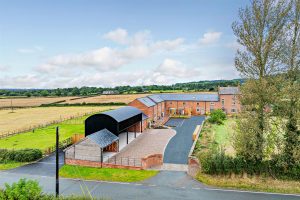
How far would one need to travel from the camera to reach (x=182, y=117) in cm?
6825

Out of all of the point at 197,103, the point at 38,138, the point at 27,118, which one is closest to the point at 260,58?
the point at 38,138

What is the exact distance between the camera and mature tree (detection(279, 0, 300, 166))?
23.1m

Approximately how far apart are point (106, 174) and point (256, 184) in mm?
14380

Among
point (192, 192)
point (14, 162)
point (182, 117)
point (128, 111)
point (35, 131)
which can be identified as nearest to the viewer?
point (192, 192)

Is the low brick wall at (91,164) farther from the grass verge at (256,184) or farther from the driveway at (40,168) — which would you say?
the grass verge at (256,184)

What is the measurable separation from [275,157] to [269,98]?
5.67m

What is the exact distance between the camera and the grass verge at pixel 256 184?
21.6 meters

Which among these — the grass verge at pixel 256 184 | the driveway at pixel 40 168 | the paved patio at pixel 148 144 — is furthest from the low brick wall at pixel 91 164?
the grass verge at pixel 256 184

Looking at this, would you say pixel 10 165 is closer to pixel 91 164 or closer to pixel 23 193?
pixel 91 164

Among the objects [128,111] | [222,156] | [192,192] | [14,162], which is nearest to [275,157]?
[222,156]

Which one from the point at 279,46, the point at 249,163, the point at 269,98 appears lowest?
the point at 249,163

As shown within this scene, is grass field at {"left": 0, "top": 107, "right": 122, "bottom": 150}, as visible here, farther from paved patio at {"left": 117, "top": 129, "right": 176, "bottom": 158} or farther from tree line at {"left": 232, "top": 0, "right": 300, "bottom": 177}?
tree line at {"left": 232, "top": 0, "right": 300, "bottom": 177}

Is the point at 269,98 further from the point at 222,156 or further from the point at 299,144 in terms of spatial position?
the point at 222,156

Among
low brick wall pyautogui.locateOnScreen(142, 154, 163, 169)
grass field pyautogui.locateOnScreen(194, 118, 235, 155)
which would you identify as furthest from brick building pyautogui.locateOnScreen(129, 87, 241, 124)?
low brick wall pyautogui.locateOnScreen(142, 154, 163, 169)
